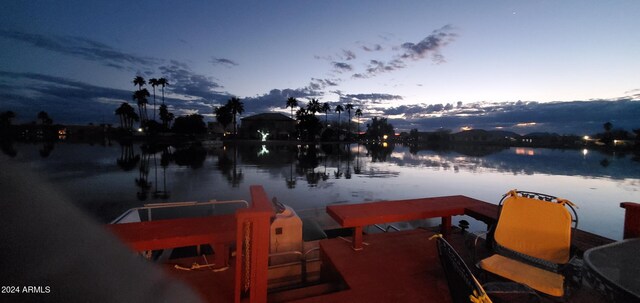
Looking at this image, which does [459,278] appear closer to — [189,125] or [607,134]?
[189,125]

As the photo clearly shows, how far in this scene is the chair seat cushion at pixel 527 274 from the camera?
2.70 m

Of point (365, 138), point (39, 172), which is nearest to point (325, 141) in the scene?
point (365, 138)

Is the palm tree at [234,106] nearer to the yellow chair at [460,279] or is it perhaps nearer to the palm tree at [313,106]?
the palm tree at [313,106]

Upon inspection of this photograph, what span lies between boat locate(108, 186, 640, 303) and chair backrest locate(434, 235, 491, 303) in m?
Result: 1.60

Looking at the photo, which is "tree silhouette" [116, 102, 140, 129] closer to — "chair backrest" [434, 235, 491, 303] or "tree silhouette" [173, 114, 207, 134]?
"tree silhouette" [173, 114, 207, 134]

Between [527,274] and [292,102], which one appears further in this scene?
[292,102]

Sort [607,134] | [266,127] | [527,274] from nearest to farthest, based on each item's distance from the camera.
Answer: [527,274] < [266,127] < [607,134]

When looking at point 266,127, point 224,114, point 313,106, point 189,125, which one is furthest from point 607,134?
point 189,125

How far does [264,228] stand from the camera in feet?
8.92

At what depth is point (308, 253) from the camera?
15.4 feet

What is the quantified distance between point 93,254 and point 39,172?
3048 centimetres

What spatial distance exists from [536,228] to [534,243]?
0.18 m

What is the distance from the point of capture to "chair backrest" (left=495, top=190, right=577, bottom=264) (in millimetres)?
2980

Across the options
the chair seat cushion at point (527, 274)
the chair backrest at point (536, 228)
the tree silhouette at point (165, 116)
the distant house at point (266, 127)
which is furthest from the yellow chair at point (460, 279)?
the tree silhouette at point (165, 116)
